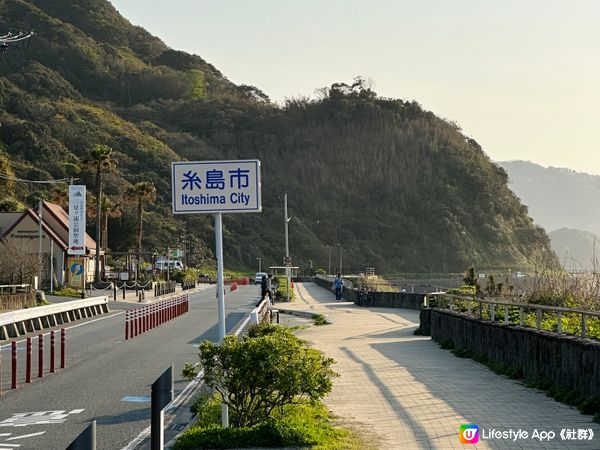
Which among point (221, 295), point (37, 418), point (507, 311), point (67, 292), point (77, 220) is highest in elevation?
point (77, 220)

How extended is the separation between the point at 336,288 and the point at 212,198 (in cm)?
4732

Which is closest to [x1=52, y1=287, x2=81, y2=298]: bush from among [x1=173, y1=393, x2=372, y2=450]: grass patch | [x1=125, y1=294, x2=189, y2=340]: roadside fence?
[x1=125, y1=294, x2=189, y2=340]: roadside fence

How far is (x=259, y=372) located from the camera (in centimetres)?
963

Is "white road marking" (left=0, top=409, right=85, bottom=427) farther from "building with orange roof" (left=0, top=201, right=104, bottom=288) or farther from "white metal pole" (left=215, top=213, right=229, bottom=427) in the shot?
"building with orange roof" (left=0, top=201, right=104, bottom=288)

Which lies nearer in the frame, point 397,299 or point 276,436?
point 276,436

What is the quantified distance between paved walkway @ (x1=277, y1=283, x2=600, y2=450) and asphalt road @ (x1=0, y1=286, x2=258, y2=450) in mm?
2901

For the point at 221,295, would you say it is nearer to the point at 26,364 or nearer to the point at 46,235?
the point at 26,364

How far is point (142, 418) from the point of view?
39.5 feet

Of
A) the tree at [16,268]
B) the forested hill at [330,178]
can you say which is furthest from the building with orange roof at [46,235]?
the forested hill at [330,178]

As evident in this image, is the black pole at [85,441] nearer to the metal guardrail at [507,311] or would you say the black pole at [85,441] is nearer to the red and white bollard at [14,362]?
the metal guardrail at [507,311]

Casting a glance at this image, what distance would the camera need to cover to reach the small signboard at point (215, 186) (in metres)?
10.5

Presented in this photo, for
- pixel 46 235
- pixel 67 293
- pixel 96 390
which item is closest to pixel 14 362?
pixel 96 390
